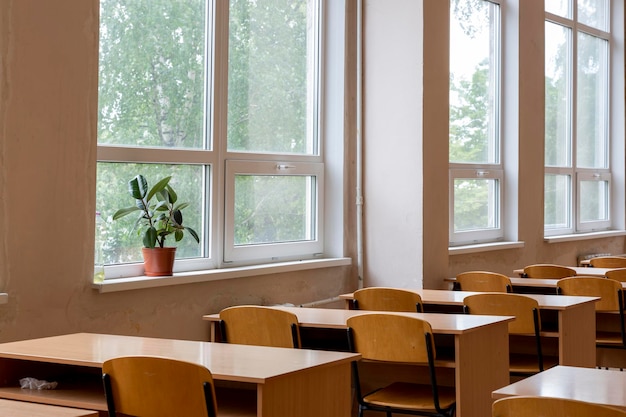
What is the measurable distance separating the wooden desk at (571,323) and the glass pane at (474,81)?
2.51 meters

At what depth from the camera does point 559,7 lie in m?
8.75

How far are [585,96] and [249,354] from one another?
7.31 metres

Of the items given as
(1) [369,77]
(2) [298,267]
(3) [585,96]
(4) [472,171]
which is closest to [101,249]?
(2) [298,267]

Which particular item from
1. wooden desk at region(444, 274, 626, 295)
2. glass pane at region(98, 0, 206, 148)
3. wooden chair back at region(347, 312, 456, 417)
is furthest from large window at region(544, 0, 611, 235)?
wooden chair back at region(347, 312, 456, 417)

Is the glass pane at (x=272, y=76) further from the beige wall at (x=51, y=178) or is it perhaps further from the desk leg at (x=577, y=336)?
the desk leg at (x=577, y=336)

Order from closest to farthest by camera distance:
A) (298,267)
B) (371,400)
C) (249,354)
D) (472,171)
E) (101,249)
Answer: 1. (249,354)
2. (371,400)
3. (101,249)
4. (298,267)
5. (472,171)

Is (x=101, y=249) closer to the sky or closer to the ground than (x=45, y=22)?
closer to the ground

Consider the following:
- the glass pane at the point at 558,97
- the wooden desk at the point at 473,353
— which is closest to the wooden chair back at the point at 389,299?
the wooden desk at the point at 473,353

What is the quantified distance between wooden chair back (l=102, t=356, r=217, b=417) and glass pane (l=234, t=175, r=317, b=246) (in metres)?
2.53

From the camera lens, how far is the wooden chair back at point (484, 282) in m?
5.51

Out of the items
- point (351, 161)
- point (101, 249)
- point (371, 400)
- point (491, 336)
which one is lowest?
point (371, 400)

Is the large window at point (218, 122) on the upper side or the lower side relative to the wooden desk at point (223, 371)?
upper

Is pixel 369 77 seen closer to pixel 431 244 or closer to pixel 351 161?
pixel 351 161

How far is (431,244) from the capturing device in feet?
A: 20.3
